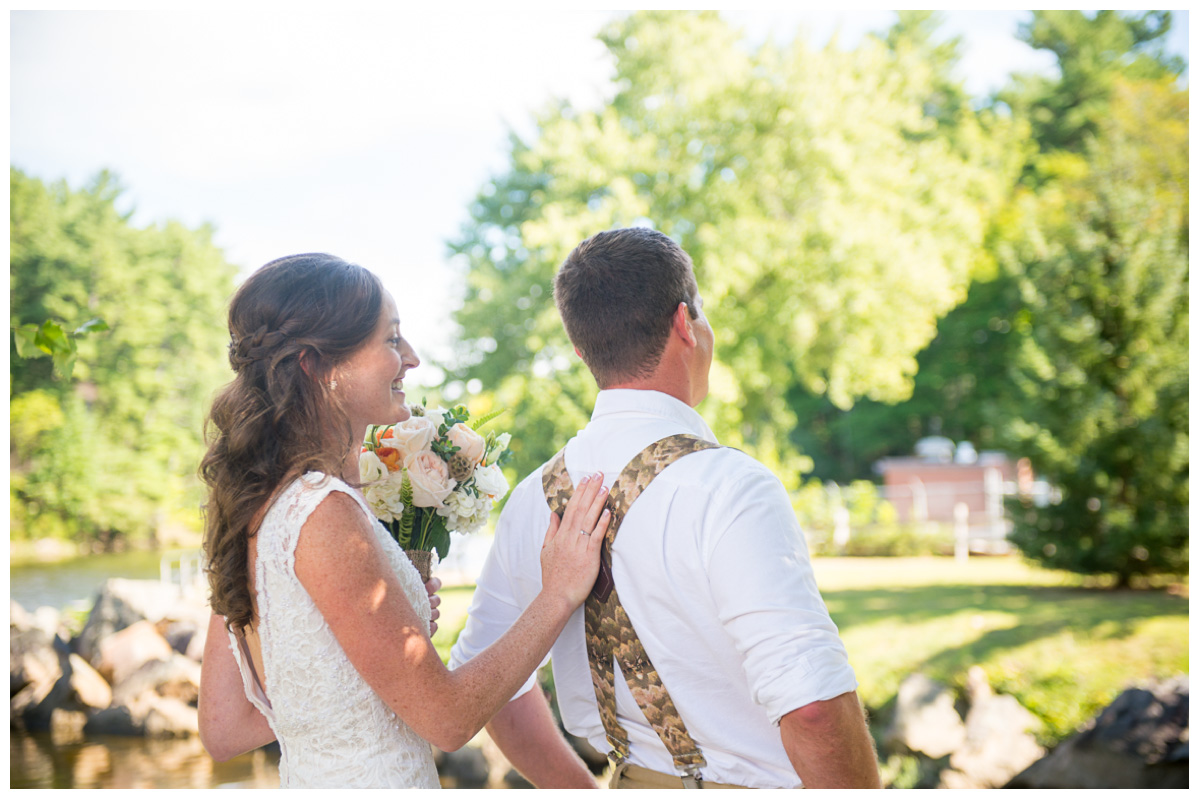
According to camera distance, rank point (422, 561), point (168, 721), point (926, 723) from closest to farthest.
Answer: point (422, 561)
point (926, 723)
point (168, 721)

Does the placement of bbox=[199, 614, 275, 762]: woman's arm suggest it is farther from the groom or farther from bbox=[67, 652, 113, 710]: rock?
bbox=[67, 652, 113, 710]: rock

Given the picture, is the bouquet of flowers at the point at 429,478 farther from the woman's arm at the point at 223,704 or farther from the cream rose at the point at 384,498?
the woman's arm at the point at 223,704

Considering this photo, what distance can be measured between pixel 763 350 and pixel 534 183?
5.26 m

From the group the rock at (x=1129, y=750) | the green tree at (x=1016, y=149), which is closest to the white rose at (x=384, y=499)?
the rock at (x=1129, y=750)

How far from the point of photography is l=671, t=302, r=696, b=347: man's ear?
5.41 feet

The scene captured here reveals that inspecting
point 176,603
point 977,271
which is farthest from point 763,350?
point 176,603

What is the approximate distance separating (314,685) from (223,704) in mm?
350

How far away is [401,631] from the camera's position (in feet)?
4.97

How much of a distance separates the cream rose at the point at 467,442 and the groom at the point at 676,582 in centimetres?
21

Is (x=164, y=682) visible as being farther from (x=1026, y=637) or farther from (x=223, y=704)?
(x=1026, y=637)

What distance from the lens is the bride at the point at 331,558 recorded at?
1525 mm

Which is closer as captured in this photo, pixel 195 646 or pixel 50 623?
pixel 195 646

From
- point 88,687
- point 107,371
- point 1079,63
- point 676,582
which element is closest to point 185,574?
point 88,687

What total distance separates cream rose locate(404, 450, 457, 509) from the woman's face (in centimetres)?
14
